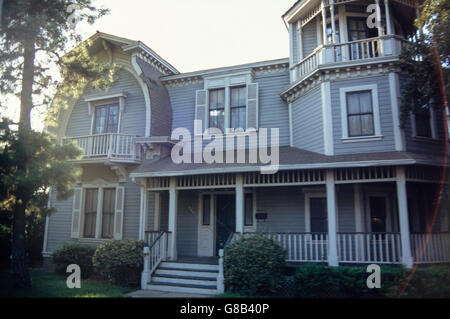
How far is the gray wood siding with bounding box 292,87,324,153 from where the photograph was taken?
11.4 meters

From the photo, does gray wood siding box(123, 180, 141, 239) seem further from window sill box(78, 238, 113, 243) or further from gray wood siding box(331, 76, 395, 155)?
gray wood siding box(331, 76, 395, 155)

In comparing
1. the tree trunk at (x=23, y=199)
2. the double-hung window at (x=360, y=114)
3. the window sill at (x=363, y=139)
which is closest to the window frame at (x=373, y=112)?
the window sill at (x=363, y=139)

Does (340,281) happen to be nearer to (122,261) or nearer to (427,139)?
(427,139)

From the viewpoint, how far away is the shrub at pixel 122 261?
10.9 m

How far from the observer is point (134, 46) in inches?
553

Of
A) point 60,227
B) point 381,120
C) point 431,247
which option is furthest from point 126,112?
point 431,247

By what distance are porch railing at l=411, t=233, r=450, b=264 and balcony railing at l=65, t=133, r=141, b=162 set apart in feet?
32.7

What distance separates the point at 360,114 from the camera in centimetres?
1094

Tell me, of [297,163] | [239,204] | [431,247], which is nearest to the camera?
[431,247]

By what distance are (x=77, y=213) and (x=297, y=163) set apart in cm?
967

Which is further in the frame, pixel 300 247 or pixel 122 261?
pixel 122 261
